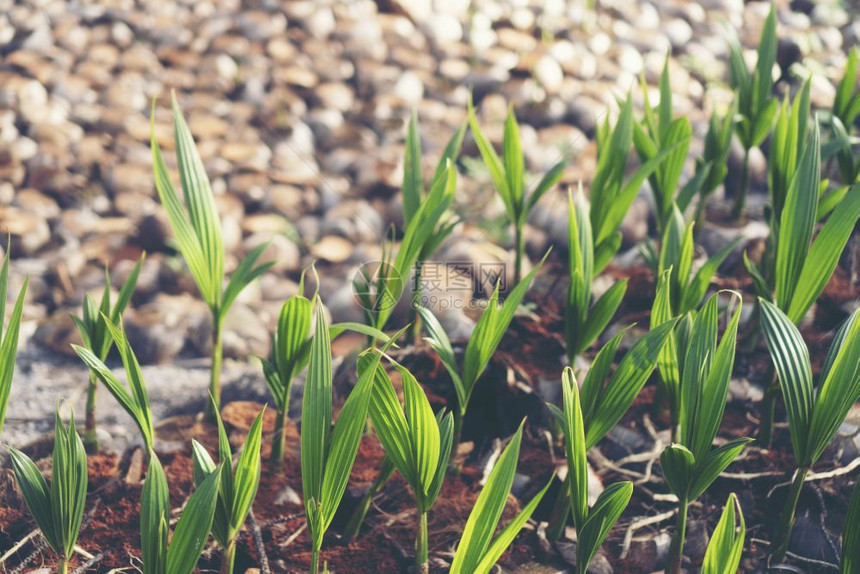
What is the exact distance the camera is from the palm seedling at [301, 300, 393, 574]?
80cm

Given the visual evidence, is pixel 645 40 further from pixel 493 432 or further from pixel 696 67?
pixel 493 432

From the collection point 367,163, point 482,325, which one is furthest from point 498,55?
point 482,325

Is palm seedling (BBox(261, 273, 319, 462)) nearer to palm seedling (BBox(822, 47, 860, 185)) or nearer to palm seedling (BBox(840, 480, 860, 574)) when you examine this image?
palm seedling (BBox(840, 480, 860, 574))

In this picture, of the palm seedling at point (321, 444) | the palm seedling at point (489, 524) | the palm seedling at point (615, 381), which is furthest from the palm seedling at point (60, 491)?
the palm seedling at point (615, 381)

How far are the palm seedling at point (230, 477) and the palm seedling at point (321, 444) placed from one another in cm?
5

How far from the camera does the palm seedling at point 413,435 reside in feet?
2.70

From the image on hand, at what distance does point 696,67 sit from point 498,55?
49 centimetres

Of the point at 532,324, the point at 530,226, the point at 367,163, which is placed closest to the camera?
the point at 532,324

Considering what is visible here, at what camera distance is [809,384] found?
86 centimetres

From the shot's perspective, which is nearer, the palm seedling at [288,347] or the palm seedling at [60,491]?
the palm seedling at [60,491]

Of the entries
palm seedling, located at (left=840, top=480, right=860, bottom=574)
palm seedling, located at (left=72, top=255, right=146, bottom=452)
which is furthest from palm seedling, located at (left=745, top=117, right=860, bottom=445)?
palm seedling, located at (left=72, top=255, right=146, bottom=452)

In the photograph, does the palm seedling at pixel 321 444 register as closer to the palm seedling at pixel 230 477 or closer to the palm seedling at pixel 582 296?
the palm seedling at pixel 230 477

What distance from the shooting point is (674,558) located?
2.95ft

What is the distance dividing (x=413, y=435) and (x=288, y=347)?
0.22 m
